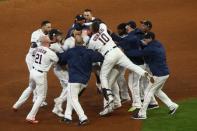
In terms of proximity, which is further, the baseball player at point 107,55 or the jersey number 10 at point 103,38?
the jersey number 10 at point 103,38

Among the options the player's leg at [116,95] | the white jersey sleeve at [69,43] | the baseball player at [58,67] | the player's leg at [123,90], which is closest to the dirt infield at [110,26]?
the player's leg at [116,95]

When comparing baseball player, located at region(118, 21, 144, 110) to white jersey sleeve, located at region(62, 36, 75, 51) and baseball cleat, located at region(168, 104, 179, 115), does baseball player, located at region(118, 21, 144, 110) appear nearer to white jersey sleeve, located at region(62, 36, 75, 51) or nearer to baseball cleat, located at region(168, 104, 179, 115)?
baseball cleat, located at region(168, 104, 179, 115)

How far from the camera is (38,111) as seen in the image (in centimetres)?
1582

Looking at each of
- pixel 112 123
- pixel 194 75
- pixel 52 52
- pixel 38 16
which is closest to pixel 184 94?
pixel 194 75

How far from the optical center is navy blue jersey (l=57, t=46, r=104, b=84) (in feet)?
46.6

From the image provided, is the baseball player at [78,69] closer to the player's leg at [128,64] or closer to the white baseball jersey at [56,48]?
the white baseball jersey at [56,48]

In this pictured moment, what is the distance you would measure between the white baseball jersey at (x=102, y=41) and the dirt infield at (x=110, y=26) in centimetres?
171

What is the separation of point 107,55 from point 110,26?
9.81 meters

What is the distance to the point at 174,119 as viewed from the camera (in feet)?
46.5

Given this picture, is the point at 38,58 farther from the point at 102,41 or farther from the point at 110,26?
the point at 110,26

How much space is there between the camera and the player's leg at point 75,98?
14117mm

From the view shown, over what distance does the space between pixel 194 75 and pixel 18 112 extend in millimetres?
5625

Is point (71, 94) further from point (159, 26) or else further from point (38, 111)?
point (159, 26)

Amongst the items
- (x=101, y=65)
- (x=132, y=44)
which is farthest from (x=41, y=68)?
(x=132, y=44)
